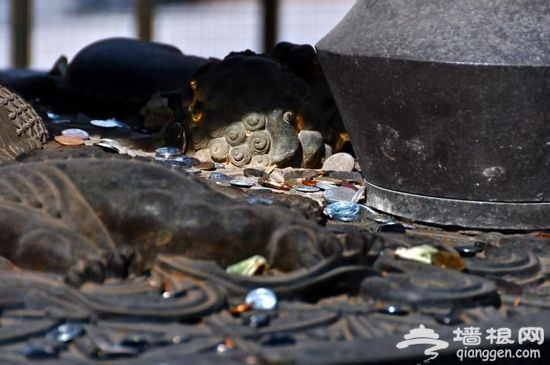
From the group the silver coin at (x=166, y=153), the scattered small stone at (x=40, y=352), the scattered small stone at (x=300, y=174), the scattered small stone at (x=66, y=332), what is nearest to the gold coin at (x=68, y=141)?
the silver coin at (x=166, y=153)

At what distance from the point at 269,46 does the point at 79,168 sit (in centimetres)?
715

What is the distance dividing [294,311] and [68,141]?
82.9 inches

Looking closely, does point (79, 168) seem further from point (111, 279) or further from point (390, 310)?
point (390, 310)

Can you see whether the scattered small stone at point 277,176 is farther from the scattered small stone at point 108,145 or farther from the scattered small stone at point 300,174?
the scattered small stone at point 108,145

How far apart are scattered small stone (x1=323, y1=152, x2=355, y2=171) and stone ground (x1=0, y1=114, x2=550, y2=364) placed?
153 centimetres

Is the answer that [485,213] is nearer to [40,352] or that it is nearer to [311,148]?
[311,148]

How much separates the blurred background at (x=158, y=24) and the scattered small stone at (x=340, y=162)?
5456 mm

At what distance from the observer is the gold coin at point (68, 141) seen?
502 cm

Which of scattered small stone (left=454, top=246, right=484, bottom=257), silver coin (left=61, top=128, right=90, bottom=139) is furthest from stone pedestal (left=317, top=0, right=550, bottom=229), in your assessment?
silver coin (left=61, top=128, right=90, bottom=139)

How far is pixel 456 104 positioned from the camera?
405 cm

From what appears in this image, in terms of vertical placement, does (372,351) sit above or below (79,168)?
below

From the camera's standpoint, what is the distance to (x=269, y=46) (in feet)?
A: 34.7

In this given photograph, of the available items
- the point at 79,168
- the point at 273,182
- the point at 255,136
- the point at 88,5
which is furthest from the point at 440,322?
the point at 88,5

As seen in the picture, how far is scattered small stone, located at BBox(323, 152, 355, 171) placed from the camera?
16.9 feet
